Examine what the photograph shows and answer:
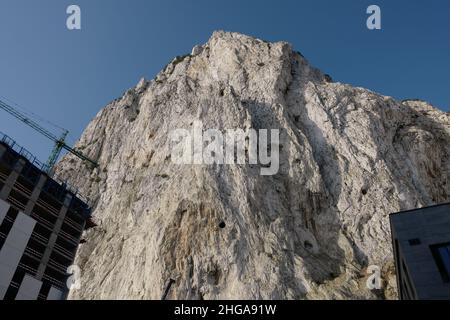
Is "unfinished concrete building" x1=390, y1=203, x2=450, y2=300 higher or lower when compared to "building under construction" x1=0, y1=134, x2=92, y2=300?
lower

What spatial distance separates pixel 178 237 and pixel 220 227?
17.1 ft

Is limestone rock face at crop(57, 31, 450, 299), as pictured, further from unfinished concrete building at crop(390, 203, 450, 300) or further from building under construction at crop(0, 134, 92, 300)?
unfinished concrete building at crop(390, 203, 450, 300)

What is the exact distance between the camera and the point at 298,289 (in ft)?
155

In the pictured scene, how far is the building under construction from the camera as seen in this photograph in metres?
46.5

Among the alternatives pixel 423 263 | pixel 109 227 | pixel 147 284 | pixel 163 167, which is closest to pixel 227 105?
pixel 163 167

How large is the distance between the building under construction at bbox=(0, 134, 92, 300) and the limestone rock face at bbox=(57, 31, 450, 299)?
606 centimetres

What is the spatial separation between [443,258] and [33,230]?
43.9m

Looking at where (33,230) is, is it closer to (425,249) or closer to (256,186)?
(256,186)

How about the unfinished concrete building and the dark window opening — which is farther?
the dark window opening

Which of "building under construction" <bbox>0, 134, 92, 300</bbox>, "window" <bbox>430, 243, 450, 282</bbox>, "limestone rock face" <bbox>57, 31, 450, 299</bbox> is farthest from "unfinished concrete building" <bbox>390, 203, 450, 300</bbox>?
"building under construction" <bbox>0, 134, 92, 300</bbox>

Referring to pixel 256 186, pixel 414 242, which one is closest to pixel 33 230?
pixel 256 186

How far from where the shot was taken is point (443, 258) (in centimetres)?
2770

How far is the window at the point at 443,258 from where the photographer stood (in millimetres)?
26750

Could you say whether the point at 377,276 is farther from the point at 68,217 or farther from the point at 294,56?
the point at 294,56
